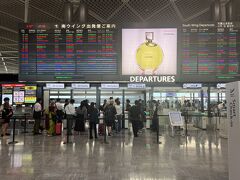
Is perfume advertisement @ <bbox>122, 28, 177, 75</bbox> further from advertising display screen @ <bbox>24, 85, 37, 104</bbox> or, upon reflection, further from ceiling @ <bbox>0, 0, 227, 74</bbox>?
advertising display screen @ <bbox>24, 85, 37, 104</bbox>

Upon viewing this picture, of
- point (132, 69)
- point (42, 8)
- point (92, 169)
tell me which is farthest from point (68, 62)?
point (92, 169)

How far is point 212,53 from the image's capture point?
799 centimetres

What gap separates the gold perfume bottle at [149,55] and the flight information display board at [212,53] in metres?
0.78

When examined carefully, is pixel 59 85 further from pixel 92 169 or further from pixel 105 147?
pixel 92 169

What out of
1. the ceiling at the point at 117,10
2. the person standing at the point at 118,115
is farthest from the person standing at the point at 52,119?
the ceiling at the point at 117,10

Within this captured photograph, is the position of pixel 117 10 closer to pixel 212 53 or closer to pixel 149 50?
pixel 149 50

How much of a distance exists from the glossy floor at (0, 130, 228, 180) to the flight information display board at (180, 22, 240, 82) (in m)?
2.45

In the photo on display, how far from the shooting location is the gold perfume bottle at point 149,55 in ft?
26.3

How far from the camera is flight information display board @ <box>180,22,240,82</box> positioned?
789 cm

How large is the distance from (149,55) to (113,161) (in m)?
3.61

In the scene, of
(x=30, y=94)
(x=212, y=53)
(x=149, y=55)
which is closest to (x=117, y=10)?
→ (x=149, y=55)

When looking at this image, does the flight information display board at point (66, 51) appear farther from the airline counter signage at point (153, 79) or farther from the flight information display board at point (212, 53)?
the flight information display board at point (212, 53)

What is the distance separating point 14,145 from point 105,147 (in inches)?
129

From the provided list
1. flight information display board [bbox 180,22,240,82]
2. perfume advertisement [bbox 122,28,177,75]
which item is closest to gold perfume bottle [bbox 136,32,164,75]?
perfume advertisement [bbox 122,28,177,75]
